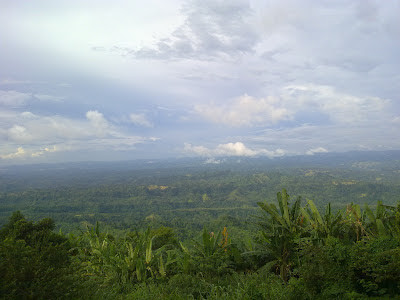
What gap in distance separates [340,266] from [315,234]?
189 cm

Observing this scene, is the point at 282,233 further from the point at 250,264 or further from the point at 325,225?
the point at 250,264

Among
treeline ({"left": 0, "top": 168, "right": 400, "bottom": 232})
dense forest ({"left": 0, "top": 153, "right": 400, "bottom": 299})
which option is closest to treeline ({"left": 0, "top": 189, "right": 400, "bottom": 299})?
dense forest ({"left": 0, "top": 153, "right": 400, "bottom": 299})

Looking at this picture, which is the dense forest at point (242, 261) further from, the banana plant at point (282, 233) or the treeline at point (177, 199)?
the treeline at point (177, 199)

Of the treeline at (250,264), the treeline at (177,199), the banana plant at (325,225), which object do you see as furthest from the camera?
the treeline at (177,199)

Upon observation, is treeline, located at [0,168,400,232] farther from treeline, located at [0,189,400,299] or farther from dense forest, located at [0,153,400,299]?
treeline, located at [0,189,400,299]

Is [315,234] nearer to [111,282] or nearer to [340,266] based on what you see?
[340,266]

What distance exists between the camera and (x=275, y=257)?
6.21m

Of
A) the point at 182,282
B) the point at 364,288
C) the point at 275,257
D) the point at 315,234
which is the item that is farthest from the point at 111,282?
the point at 364,288

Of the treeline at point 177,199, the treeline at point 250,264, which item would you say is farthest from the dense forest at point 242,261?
the treeline at point 177,199

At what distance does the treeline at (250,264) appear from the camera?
142 inches

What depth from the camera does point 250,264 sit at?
676 cm

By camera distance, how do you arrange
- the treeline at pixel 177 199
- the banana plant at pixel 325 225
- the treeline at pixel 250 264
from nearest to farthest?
the treeline at pixel 250 264, the banana plant at pixel 325 225, the treeline at pixel 177 199

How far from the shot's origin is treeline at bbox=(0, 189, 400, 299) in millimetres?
3609

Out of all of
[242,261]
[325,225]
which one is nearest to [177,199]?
[242,261]
